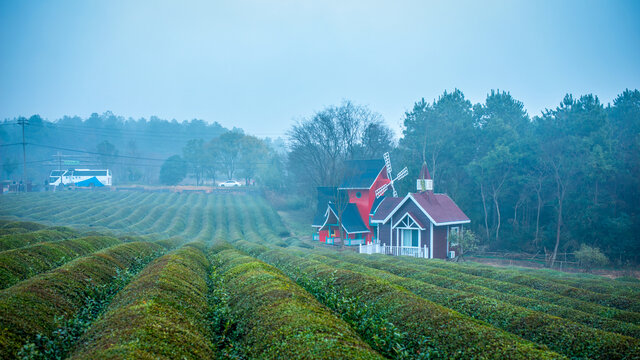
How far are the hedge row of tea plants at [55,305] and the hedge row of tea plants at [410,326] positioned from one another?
6.32m

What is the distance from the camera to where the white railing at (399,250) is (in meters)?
32.5

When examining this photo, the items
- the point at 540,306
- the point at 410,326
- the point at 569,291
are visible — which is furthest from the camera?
the point at 569,291

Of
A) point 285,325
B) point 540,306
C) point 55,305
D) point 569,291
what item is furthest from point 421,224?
point 55,305

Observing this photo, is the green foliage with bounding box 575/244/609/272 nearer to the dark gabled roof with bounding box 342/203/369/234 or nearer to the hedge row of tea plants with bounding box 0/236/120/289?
the dark gabled roof with bounding box 342/203/369/234

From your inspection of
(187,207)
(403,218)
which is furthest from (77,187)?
(403,218)

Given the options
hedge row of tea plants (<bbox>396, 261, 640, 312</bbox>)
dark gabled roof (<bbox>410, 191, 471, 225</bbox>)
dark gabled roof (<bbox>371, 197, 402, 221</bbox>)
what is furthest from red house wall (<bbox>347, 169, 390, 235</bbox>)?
hedge row of tea plants (<bbox>396, 261, 640, 312</bbox>)

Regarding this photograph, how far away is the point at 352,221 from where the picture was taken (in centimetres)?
4091

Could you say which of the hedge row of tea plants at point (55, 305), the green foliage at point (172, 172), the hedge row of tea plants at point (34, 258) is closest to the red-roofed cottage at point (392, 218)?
the hedge row of tea plants at point (34, 258)

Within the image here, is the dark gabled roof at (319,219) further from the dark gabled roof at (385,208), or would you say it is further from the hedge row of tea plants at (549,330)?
the hedge row of tea plants at (549,330)

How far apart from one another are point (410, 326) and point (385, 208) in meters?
28.9

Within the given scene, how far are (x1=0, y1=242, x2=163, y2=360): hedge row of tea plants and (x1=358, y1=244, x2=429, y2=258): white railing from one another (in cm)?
2360

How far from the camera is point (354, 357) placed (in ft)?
21.4

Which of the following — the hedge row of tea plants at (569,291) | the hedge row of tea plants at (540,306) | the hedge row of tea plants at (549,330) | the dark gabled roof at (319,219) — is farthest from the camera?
the dark gabled roof at (319,219)

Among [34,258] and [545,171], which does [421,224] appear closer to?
[545,171]
